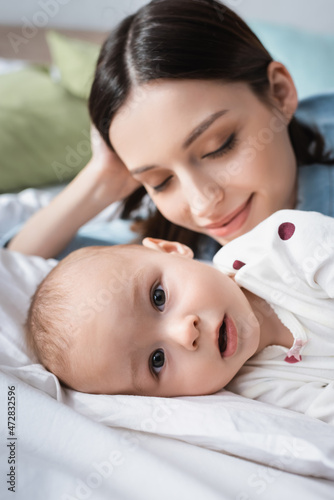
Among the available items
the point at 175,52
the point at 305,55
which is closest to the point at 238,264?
the point at 175,52

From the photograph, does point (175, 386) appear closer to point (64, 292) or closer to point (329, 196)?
point (64, 292)

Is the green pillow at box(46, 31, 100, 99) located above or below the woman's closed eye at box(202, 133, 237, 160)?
below

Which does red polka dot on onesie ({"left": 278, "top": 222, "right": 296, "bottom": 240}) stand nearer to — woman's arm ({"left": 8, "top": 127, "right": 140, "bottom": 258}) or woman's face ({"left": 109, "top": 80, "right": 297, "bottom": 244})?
woman's face ({"left": 109, "top": 80, "right": 297, "bottom": 244})

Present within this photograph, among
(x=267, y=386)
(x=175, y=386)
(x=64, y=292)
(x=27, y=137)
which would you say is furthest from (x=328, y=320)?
(x=27, y=137)

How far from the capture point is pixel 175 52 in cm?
116

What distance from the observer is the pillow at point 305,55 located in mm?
2205

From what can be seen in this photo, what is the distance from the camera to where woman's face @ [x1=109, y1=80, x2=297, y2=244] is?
114 cm

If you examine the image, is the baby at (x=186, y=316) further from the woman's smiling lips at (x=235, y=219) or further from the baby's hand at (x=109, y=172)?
the baby's hand at (x=109, y=172)

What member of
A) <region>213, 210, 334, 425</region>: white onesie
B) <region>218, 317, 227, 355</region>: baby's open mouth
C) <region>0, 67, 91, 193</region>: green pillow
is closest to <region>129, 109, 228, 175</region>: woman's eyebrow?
<region>213, 210, 334, 425</region>: white onesie

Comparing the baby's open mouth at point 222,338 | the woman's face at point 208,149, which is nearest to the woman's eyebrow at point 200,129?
the woman's face at point 208,149

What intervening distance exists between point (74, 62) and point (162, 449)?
6.42ft

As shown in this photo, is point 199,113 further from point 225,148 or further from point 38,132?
point 38,132

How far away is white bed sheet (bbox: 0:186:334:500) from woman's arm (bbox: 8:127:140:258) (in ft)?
2.44

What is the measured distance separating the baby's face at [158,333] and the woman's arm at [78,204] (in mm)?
659
